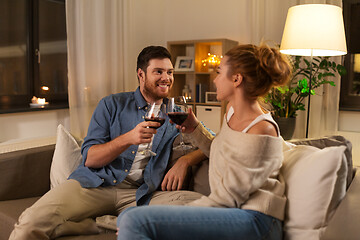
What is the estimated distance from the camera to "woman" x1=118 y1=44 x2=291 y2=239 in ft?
4.05

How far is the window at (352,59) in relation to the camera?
3.97 metres

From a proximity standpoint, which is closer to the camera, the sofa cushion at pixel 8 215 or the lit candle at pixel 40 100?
the sofa cushion at pixel 8 215

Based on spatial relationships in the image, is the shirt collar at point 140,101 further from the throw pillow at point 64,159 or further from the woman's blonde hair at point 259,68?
the woman's blonde hair at point 259,68

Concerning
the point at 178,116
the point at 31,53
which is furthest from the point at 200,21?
the point at 178,116

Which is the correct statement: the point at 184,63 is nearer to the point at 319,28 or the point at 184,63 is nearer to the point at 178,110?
the point at 319,28

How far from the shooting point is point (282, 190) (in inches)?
54.2

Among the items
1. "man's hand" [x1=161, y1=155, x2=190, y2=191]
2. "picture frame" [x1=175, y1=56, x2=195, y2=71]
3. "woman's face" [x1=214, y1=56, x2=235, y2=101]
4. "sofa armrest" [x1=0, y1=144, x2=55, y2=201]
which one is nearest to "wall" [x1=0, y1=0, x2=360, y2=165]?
"picture frame" [x1=175, y1=56, x2=195, y2=71]

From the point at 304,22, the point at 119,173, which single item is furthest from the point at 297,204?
the point at 304,22

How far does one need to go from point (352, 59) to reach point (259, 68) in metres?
2.94

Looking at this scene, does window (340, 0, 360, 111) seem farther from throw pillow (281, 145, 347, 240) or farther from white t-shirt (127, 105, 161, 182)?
throw pillow (281, 145, 347, 240)

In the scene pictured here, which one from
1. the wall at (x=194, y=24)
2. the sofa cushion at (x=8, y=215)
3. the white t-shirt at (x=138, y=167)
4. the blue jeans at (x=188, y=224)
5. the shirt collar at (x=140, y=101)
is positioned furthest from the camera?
the wall at (x=194, y=24)

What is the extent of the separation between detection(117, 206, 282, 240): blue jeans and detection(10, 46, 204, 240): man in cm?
44

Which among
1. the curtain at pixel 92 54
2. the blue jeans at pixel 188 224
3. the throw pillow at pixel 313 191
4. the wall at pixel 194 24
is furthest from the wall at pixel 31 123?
the throw pillow at pixel 313 191

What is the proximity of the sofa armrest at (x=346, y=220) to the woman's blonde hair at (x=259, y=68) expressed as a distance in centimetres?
49
